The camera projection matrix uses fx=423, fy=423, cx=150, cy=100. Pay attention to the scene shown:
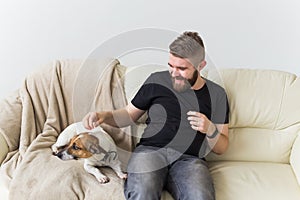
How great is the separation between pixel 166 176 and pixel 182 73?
473 millimetres

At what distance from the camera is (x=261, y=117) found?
7.14 ft

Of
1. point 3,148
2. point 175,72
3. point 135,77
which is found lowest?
point 3,148

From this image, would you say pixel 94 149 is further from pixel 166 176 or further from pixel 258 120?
pixel 258 120

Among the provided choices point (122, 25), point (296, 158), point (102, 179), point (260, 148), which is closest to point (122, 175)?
point (102, 179)

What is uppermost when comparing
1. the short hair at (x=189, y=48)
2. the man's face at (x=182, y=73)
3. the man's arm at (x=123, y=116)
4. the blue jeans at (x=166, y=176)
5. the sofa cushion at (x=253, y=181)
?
the short hair at (x=189, y=48)

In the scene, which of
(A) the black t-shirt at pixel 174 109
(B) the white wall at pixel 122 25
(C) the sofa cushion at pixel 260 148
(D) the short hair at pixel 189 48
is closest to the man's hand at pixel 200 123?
(A) the black t-shirt at pixel 174 109

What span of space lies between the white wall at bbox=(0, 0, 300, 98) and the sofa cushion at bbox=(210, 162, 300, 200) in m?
0.88

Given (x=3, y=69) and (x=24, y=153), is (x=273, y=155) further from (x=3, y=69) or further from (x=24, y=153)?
(x=3, y=69)

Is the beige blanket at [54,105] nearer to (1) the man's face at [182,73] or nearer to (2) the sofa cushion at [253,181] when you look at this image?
(1) the man's face at [182,73]

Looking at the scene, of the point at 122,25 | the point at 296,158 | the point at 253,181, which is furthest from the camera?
the point at 122,25

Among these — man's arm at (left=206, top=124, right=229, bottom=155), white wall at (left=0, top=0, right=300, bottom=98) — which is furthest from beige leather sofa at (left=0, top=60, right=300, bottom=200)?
white wall at (left=0, top=0, right=300, bottom=98)

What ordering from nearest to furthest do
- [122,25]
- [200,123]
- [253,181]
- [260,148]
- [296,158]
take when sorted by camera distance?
[200,123]
[253,181]
[296,158]
[260,148]
[122,25]

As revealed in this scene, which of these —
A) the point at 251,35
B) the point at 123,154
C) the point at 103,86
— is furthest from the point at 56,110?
the point at 251,35

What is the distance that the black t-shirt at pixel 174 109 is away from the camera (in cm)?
200
